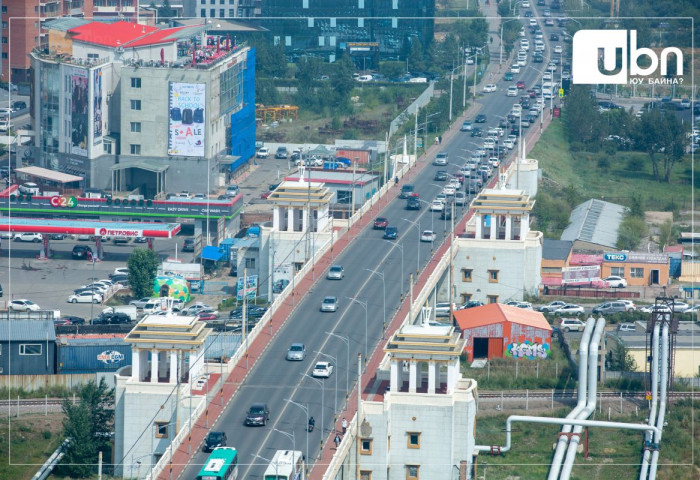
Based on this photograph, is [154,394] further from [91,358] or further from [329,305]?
[329,305]

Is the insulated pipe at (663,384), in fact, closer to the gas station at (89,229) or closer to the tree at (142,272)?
the tree at (142,272)

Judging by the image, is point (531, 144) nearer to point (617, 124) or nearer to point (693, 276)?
point (617, 124)

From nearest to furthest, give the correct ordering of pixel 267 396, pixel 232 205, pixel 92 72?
pixel 267 396 → pixel 232 205 → pixel 92 72

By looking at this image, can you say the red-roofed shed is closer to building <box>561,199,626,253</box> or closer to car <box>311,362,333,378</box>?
car <box>311,362,333,378</box>

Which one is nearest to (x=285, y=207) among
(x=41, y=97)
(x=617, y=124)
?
(x=41, y=97)

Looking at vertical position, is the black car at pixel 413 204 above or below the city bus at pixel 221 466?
above

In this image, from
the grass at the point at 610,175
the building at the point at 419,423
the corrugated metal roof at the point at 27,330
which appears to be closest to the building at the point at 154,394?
the building at the point at 419,423

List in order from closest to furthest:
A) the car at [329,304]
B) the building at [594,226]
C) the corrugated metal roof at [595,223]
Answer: the car at [329,304] < the building at [594,226] < the corrugated metal roof at [595,223]
